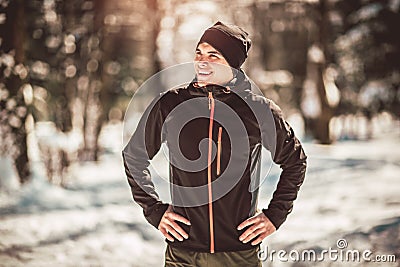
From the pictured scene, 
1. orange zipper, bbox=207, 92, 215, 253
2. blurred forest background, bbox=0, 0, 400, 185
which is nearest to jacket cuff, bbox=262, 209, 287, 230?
orange zipper, bbox=207, 92, 215, 253

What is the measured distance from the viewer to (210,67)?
5.12 ft

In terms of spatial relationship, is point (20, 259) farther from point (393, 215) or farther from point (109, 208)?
point (393, 215)

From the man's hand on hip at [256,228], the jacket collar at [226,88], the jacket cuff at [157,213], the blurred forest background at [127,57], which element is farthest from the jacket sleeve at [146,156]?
the blurred forest background at [127,57]

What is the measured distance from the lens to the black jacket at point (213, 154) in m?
1.52

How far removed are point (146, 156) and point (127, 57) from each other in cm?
991

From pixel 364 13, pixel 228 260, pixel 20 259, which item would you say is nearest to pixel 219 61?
pixel 228 260

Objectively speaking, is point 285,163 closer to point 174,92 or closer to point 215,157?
point 215,157

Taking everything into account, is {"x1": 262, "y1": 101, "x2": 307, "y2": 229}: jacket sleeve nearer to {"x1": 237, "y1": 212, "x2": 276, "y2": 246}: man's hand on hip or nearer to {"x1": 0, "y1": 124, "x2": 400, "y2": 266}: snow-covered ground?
{"x1": 237, "y1": 212, "x2": 276, "y2": 246}: man's hand on hip

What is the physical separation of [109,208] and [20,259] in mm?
→ 1387

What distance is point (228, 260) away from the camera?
158cm

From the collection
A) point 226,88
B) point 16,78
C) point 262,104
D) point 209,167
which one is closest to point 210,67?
point 226,88

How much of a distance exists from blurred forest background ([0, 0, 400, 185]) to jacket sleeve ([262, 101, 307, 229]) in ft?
13.0

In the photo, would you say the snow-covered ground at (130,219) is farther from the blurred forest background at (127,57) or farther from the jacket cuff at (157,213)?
the jacket cuff at (157,213)

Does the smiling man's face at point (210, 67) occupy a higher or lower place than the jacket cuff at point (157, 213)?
higher
